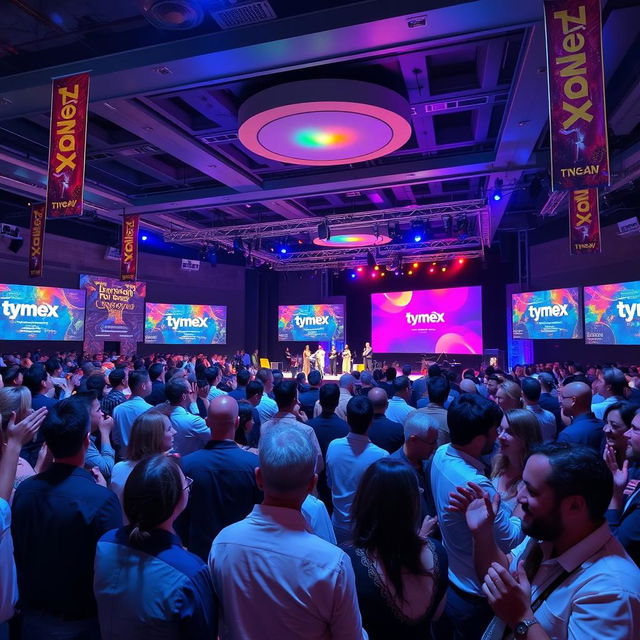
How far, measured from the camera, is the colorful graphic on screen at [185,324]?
16562 millimetres

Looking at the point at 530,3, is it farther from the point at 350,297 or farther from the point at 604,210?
the point at 350,297

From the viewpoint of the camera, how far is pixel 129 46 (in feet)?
18.9

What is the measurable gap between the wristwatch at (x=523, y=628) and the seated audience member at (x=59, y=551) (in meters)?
1.42

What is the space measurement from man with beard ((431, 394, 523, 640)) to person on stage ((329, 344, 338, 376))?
16.5 meters

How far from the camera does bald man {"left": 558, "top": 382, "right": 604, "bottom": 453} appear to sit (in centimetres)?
365

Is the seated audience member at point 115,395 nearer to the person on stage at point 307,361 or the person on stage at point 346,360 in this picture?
the person on stage at point 307,361

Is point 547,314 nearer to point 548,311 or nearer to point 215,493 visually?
point 548,311

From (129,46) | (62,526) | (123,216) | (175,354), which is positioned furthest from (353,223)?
(62,526)

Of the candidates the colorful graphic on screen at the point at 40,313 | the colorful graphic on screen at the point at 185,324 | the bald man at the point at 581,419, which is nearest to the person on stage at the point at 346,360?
the colorful graphic on screen at the point at 185,324

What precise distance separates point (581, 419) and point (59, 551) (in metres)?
3.64

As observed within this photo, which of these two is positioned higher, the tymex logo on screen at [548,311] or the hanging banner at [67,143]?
the hanging banner at [67,143]

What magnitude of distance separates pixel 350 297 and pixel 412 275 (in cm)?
272

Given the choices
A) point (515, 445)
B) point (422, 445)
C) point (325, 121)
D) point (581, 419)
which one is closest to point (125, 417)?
point (422, 445)

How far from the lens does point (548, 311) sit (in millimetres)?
13945
